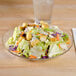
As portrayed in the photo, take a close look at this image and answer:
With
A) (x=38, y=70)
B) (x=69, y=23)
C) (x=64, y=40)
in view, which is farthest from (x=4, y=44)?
(x=69, y=23)

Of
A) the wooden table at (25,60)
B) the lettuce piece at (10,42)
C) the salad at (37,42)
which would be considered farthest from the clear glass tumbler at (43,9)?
the lettuce piece at (10,42)

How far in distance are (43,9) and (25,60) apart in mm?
449

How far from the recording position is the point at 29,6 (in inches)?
62.2

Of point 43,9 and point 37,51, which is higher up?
point 43,9

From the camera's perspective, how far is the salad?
1.01 meters

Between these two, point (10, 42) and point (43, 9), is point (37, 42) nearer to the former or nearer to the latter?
point (10, 42)

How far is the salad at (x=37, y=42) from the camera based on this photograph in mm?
1007

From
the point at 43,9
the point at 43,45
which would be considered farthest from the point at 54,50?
the point at 43,9

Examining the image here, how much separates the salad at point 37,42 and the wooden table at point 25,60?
0.22 ft

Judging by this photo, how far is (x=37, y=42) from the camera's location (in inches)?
40.2

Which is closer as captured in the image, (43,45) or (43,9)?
(43,45)

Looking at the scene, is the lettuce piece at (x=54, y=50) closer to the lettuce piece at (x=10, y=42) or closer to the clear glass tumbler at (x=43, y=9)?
the lettuce piece at (x=10, y=42)

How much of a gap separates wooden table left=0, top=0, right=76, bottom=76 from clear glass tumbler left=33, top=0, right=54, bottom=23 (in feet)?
0.23

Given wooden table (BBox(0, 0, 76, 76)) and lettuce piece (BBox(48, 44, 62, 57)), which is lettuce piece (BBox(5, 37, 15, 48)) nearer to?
wooden table (BBox(0, 0, 76, 76))
